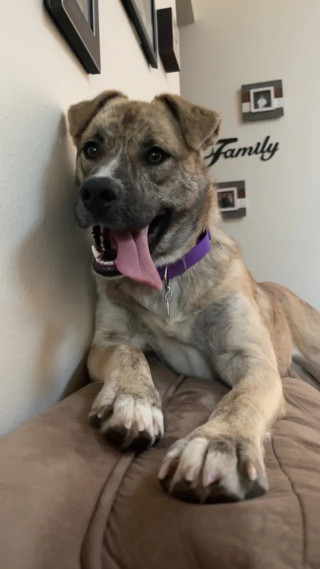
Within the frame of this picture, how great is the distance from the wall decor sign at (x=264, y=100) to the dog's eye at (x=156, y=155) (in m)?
3.01

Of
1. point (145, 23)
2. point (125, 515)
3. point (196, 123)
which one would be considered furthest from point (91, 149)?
point (145, 23)

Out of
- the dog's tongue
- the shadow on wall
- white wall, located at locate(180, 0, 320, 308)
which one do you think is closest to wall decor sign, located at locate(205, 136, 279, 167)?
white wall, located at locate(180, 0, 320, 308)

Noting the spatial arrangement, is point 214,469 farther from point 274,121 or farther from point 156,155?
point 274,121

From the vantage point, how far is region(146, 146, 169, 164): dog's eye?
134 centimetres

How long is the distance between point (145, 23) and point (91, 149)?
1.31 metres

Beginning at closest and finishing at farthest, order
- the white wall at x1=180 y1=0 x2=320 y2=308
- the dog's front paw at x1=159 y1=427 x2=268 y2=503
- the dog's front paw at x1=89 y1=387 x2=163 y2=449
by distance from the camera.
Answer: the dog's front paw at x1=159 y1=427 x2=268 y2=503 → the dog's front paw at x1=89 y1=387 x2=163 y2=449 → the white wall at x1=180 y1=0 x2=320 y2=308

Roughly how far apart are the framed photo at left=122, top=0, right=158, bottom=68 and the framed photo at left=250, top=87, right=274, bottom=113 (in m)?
1.71

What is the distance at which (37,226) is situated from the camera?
111 centimetres

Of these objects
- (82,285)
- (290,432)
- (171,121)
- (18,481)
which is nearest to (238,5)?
(171,121)

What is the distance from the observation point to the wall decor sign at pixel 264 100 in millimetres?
3980

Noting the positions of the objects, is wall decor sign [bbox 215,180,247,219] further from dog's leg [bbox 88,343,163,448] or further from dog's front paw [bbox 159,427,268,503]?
dog's front paw [bbox 159,427,268,503]

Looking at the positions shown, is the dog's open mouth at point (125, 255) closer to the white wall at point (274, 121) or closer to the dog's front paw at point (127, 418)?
the dog's front paw at point (127, 418)

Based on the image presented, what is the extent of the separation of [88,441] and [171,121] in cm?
100

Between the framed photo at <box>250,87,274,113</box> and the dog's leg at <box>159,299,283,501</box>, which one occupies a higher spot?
the framed photo at <box>250,87,274,113</box>
